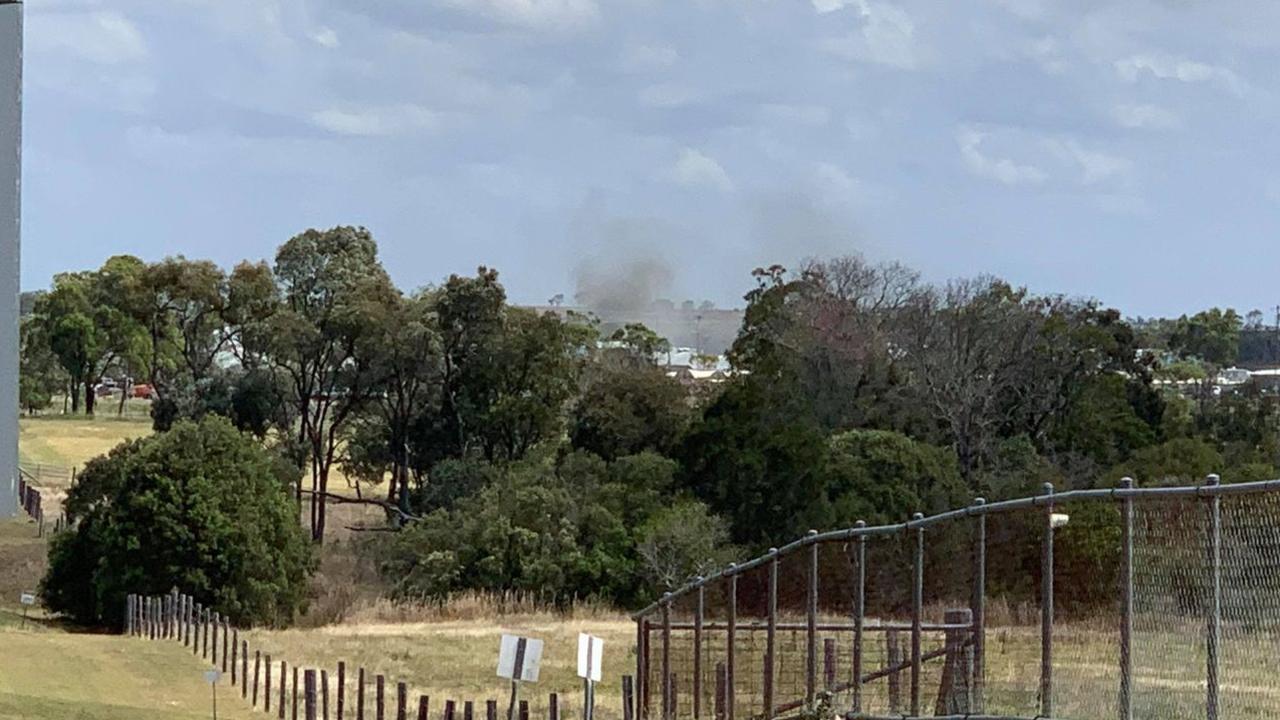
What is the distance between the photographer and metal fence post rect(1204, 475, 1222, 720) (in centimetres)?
908

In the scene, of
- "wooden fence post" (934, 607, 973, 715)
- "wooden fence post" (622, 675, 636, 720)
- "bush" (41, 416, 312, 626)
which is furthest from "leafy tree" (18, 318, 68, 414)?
"wooden fence post" (934, 607, 973, 715)

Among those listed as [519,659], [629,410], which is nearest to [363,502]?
[629,410]

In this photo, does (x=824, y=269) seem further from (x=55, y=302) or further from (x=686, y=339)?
(x=686, y=339)

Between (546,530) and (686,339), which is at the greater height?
(686,339)

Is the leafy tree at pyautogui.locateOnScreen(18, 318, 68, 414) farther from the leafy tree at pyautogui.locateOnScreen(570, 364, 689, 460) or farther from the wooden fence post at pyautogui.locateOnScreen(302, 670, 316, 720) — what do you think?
the wooden fence post at pyautogui.locateOnScreen(302, 670, 316, 720)

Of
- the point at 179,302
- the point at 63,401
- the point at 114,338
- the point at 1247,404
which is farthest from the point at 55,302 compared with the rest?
the point at 1247,404

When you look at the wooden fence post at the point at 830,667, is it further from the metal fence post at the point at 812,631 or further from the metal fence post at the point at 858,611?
the metal fence post at the point at 858,611

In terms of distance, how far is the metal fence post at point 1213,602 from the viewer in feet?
29.8

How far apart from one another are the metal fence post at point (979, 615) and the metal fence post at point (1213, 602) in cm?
247

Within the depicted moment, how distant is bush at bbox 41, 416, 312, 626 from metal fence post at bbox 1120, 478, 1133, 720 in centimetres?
4082

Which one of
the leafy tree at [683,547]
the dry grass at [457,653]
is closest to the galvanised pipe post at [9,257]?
the dry grass at [457,653]

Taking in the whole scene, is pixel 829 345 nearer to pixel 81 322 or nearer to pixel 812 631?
pixel 81 322

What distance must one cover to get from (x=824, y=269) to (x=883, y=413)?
914 cm

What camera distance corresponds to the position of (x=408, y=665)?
33125 millimetres
